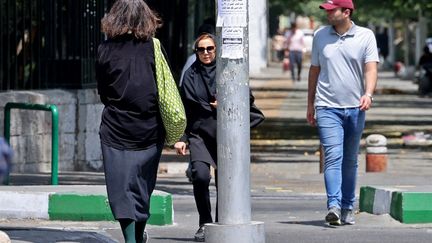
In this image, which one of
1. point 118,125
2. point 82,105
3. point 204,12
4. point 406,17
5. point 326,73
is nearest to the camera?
point 118,125

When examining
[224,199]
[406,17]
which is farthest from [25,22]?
[406,17]

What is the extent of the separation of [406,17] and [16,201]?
1704 inches

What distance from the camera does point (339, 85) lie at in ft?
36.2

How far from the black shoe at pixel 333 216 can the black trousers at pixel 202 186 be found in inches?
44.2

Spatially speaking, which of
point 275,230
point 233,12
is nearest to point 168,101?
point 233,12

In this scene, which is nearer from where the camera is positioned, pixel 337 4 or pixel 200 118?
pixel 200 118

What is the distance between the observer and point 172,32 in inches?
1228

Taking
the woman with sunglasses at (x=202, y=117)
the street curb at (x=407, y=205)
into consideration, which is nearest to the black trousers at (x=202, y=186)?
the woman with sunglasses at (x=202, y=117)

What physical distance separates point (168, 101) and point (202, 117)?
168cm

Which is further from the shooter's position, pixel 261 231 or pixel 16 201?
pixel 16 201

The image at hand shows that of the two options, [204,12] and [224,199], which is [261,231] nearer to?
[224,199]

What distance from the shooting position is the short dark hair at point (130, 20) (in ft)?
28.2

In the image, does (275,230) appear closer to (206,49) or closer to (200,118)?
(200,118)

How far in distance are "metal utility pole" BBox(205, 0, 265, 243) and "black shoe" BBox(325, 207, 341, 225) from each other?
6.45 ft
